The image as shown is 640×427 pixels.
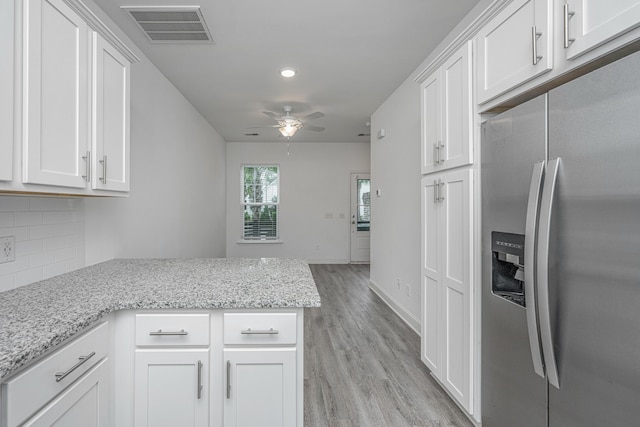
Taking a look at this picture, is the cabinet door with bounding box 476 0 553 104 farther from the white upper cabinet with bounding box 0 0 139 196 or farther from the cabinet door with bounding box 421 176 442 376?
the white upper cabinet with bounding box 0 0 139 196

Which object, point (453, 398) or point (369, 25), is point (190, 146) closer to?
point (369, 25)

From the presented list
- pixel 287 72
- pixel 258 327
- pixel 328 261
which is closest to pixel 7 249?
pixel 258 327

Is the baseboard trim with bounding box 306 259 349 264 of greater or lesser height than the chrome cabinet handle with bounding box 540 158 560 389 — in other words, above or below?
below

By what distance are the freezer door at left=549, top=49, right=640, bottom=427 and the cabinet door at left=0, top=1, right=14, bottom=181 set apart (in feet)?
6.46

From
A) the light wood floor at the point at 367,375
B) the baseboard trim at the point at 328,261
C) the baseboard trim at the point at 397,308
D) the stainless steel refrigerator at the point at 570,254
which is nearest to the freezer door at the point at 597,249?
the stainless steel refrigerator at the point at 570,254

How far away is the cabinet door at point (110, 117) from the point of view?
5.31 ft

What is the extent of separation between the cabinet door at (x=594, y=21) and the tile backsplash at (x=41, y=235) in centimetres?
252

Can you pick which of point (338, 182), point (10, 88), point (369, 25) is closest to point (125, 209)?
point (10, 88)

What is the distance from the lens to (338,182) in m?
7.27

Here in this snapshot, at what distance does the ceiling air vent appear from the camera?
228 centimetres

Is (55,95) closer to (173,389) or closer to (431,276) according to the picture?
(173,389)

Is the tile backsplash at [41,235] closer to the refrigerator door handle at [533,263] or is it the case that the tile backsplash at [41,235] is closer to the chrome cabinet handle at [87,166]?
the chrome cabinet handle at [87,166]

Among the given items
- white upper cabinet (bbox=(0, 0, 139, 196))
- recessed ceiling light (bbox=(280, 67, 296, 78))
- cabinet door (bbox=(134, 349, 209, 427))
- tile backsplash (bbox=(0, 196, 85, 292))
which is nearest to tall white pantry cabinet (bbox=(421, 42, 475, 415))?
cabinet door (bbox=(134, 349, 209, 427))

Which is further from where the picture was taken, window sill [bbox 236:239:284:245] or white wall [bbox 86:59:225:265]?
window sill [bbox 236:239:284:245]
